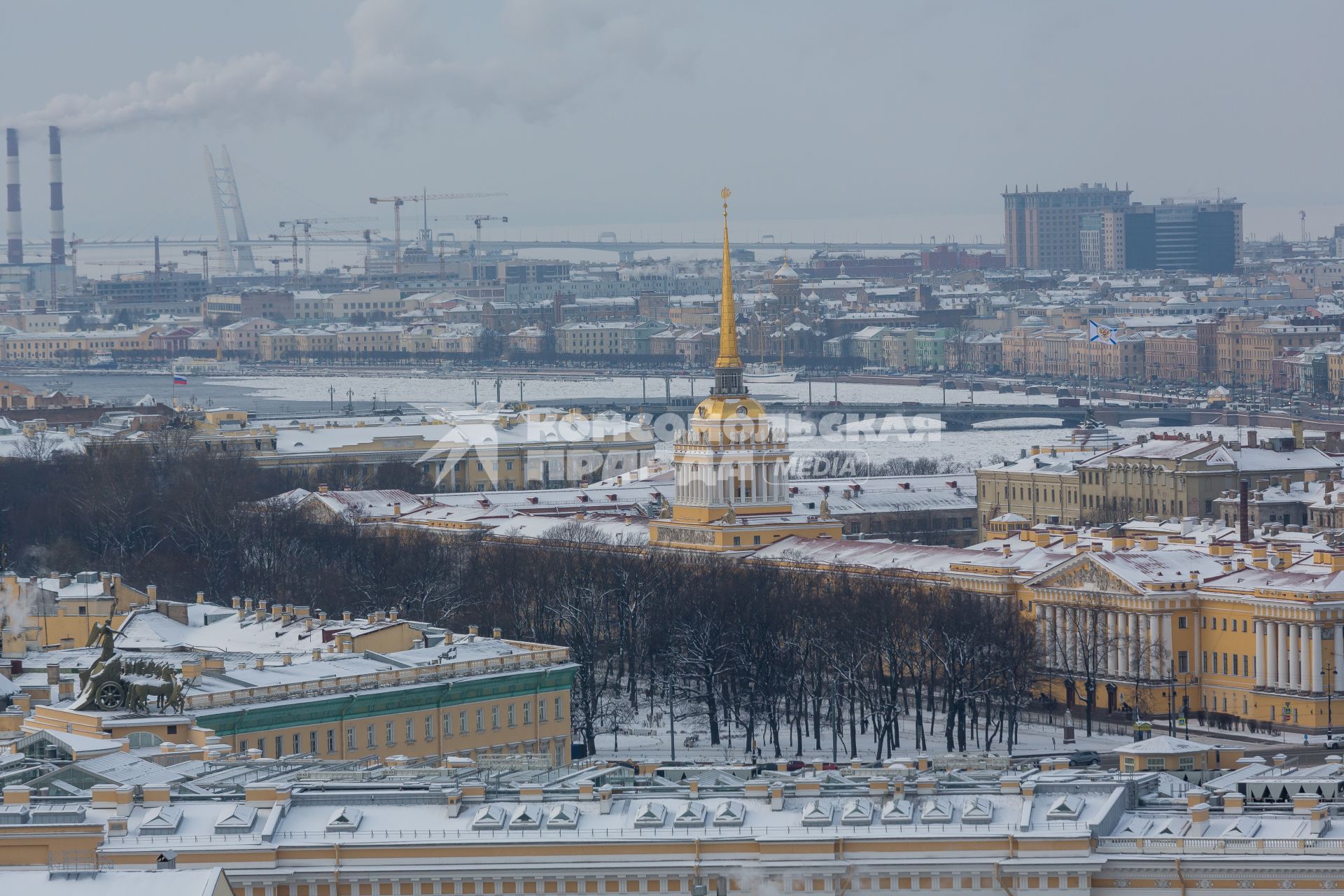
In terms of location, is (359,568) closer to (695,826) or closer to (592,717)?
(592,717)

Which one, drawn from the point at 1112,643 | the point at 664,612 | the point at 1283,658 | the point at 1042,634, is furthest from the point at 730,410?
the point at 1283,658

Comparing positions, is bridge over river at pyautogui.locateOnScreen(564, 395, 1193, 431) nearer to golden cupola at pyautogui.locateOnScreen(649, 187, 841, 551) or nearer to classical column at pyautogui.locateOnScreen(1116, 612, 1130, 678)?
golden cupola at pyautogui.locateOnScreen(649, 187, 841, 551)

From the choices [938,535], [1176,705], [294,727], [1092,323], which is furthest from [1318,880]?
[1092,323]

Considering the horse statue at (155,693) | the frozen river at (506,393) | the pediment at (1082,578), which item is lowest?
the frozen river at (506,393)

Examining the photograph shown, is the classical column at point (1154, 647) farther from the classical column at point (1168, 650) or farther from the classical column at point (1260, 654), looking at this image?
the classical column at point (1260, 654)

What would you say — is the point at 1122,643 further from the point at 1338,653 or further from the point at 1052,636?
the point at 1338,653

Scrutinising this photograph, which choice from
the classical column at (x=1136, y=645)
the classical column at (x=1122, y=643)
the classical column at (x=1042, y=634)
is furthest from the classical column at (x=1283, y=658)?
the classical column at (x=1042, y=634)
